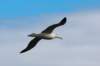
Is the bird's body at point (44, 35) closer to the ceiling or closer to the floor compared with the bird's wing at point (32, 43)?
closer to the floor

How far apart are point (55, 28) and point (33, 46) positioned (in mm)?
5924

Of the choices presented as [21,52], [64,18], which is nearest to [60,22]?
[64,18]

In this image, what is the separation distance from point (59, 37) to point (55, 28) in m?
3.51

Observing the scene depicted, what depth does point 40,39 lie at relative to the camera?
4437 inches

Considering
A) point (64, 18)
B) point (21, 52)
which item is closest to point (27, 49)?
point (21, 52)

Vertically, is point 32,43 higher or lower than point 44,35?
higher

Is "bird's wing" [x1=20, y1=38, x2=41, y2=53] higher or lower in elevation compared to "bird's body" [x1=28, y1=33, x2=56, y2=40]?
higher

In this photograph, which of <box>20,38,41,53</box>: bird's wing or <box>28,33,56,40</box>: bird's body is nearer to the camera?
<box>28,33,56,40</box>: bird's body

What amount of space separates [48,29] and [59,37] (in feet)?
10.7

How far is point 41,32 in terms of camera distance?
111500 mm

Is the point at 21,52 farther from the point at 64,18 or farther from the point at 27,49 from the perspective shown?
the point at 64,18

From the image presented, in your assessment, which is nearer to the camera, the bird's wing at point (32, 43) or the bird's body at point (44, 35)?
the bird's body at point (44, 35)

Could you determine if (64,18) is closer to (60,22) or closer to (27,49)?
(60,22)

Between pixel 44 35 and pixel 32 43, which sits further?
pixel 32 43
